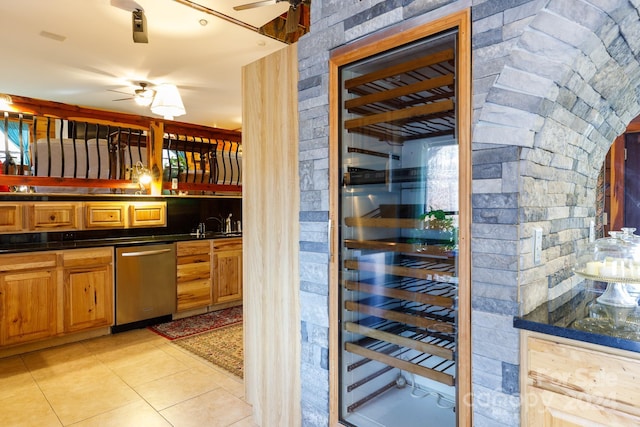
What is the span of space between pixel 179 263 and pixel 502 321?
406 cm

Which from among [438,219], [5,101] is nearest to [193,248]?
[5,101]

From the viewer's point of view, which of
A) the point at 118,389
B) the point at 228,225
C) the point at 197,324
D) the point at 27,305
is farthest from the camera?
the point at 228,225

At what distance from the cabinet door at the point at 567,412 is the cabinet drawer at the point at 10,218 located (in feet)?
15.3

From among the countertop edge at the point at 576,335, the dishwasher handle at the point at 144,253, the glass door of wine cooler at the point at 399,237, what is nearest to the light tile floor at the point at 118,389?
the dishwasher handle at the point at 144,253

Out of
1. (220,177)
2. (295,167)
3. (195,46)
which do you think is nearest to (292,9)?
(195,46)

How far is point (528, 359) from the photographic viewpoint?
1272 millimetres

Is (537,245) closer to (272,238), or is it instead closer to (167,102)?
(272,238)

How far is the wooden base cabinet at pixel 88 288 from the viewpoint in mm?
3781

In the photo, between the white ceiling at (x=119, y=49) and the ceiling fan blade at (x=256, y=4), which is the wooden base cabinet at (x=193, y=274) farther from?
the ceiling fan blade at (x=256, y=4)

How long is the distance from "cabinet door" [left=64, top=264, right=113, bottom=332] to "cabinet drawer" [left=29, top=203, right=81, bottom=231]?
0.68m

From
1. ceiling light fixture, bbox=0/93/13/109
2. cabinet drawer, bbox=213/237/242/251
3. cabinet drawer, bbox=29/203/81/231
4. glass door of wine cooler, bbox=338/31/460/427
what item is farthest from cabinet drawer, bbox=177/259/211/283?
glass door of wine cooler, bbox=338/31/460/427

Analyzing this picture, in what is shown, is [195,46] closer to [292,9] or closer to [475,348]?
[292,9]

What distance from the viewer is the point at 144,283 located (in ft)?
14.1

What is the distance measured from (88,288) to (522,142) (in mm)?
4191
